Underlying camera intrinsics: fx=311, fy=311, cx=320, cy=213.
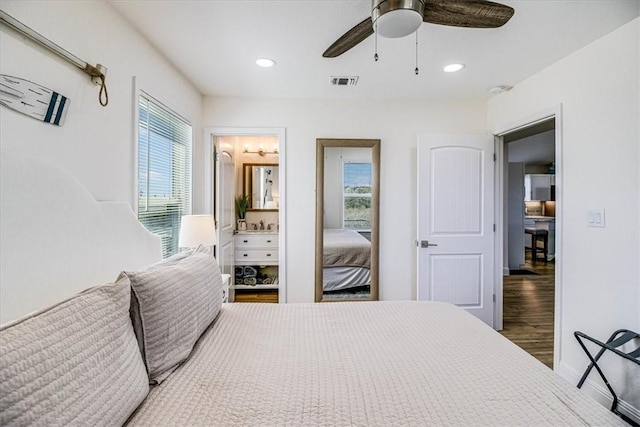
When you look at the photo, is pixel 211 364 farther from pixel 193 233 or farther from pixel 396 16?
pixel 396 16

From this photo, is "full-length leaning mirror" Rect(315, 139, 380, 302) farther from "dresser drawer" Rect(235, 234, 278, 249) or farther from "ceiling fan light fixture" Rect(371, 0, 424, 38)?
"ceiling fan light fixture" Rect(371, 0, 424, 38)

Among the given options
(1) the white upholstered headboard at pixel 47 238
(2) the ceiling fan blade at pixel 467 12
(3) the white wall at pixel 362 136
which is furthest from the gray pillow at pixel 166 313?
(3) the white wall at pixel 362 136

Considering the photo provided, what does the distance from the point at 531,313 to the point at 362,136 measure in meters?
2.93

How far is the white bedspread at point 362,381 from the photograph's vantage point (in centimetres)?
91

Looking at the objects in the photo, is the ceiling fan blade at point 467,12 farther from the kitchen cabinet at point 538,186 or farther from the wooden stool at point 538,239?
the kitchen cabinet at point 538,186

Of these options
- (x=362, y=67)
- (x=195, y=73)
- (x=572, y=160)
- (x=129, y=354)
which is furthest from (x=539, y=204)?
(x=129, y=354)

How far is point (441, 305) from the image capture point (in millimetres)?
1904

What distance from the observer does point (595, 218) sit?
2072mm

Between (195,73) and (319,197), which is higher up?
(195,73)

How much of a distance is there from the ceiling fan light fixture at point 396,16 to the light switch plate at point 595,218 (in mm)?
1761

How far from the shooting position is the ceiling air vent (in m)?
2.74

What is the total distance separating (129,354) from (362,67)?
2.44m

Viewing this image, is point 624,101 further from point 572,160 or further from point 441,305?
point 441,305

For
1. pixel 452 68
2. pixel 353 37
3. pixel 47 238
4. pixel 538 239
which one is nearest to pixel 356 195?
pixel 452 68
